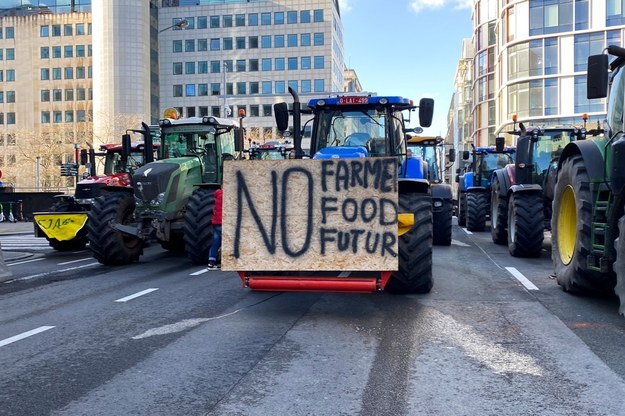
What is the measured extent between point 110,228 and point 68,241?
4.46 metres

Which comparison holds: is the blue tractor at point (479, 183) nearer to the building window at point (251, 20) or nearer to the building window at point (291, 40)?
the building window at point (291, 40)

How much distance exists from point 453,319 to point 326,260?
1.52 meters

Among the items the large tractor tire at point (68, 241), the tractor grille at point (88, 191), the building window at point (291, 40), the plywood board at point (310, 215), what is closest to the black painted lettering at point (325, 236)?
the plywood board at point (310, 215)

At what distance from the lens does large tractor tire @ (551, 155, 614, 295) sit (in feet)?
24.0

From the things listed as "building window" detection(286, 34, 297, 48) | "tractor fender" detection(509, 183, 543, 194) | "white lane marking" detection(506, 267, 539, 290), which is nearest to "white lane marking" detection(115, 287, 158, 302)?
"white lane marking" detection(506, 267, 539, 290)

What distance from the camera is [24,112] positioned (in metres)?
91.8

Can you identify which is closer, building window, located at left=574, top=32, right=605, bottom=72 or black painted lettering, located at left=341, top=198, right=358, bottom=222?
black painted lettering, located at left=341, top=198, right=358, bottom=222

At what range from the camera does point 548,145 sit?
1439 cm

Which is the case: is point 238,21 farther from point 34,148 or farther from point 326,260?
point 326,260

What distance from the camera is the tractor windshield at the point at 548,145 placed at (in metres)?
14.2

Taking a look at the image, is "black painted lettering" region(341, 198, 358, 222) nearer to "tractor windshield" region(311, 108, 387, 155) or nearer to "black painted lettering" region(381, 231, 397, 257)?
"black painted lettering" region(381, 231, 397, 257)

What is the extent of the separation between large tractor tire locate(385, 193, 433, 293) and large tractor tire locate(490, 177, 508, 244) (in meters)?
7.15

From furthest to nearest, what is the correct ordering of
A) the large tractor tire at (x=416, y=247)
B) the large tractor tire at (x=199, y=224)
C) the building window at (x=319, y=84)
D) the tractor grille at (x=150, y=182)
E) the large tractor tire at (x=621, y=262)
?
the building window at (x=319, y=84)
the tractor grille at (x=150, y=182)
the large tractor tire at (x=199, y=224)
the large tractor tire at (x=416, y=247)
the large tractor tire at (x=621, y=262)

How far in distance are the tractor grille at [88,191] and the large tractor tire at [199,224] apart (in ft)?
13.8
